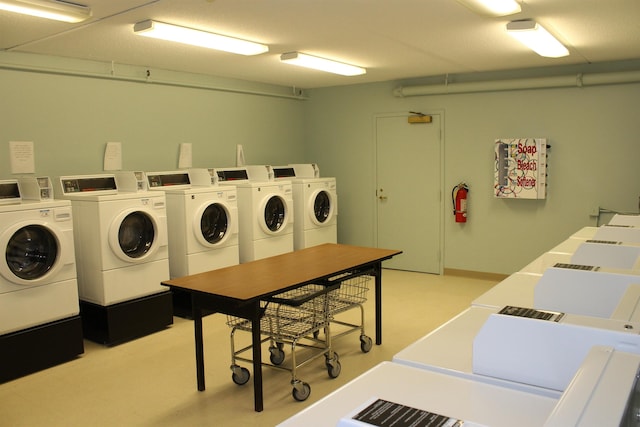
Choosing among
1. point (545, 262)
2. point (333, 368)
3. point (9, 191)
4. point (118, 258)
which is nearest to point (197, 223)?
point (118, 258)

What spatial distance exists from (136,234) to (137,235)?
0.01 meters

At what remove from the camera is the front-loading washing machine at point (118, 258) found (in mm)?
4598

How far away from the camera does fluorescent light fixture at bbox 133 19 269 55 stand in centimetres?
385

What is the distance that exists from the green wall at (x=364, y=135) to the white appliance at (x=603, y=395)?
194 inches

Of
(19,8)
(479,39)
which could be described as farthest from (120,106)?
(479,39)

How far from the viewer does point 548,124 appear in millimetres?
6277

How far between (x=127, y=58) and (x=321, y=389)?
12.0ft

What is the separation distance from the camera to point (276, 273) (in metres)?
3.76

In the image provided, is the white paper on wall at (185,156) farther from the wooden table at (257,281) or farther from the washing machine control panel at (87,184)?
the wooden table at (257,281)

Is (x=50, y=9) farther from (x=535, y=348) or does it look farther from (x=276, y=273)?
(x=535, y=348)

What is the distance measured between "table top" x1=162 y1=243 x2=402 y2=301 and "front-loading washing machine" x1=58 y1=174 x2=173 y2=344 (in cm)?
100

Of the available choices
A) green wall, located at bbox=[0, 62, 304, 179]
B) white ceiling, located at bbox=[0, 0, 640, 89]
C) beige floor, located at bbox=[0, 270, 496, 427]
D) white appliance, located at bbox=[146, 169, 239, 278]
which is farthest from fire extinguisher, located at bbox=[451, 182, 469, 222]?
white appliance, located at bbox=[146, 169, 239, 278]

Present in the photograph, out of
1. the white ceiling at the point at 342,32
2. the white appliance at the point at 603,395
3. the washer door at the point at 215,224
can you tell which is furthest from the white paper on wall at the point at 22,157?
the white appliance at the point at 603,395

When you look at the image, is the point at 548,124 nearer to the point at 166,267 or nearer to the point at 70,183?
the point at 166,267
